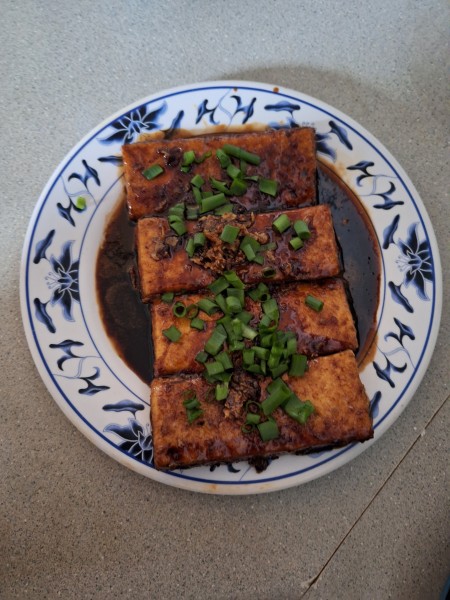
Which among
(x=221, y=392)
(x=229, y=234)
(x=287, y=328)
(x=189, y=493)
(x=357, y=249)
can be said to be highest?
(x=229, y=234)

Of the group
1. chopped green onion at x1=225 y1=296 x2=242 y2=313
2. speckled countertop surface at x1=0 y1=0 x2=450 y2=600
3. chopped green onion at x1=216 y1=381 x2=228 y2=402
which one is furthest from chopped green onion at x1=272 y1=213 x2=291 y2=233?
speckled countertop surface at x1=0 y1=0 x2=450 y2=600

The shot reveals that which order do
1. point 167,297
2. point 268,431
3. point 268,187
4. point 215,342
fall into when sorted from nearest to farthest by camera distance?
point 268,431
point 215,342
point 167,297
point 268,187

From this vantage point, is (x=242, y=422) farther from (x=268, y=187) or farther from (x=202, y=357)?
(x=268, y=187)

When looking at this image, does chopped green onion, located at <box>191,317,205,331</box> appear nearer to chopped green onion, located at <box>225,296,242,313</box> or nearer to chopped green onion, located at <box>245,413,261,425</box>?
chopped green onion, located at <box>225,296,242,313</box>

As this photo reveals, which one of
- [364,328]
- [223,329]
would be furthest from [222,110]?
[364,328]

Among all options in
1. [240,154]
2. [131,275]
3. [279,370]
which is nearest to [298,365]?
[279,370]

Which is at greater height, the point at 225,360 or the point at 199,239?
the point at 199,239
